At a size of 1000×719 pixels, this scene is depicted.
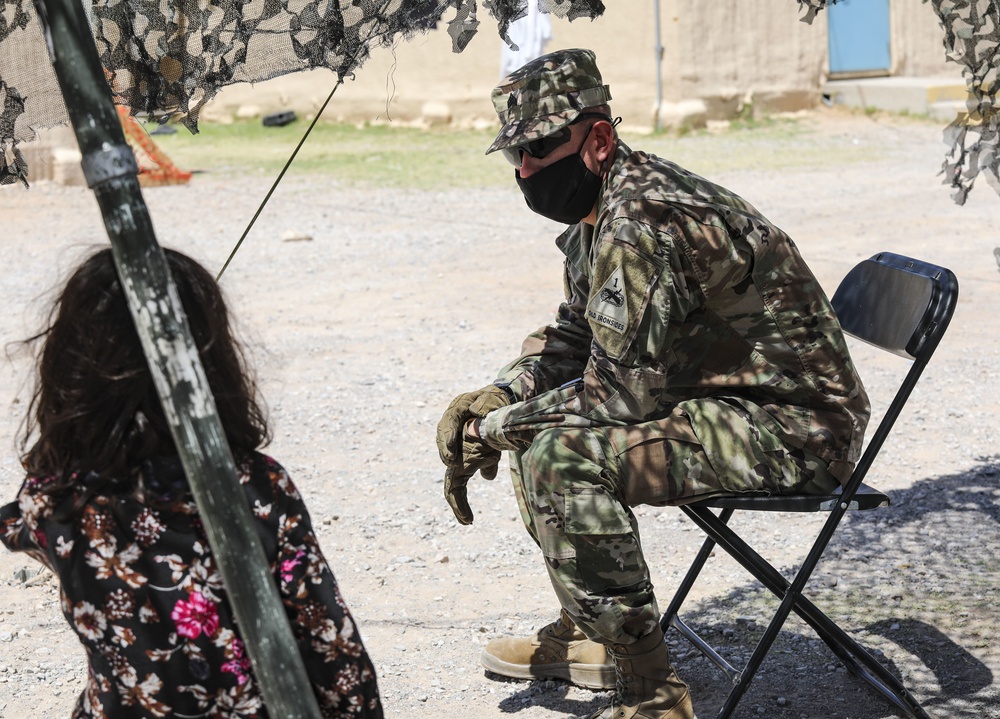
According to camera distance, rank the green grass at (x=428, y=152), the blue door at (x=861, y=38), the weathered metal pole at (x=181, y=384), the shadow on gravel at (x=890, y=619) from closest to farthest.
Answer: the weathered metal pole at (x=181, y=384) → the shadow on gravel at (x=890, y=619) → the green grass at (x=428, y=152) → the blue door at (x=861, y=38)

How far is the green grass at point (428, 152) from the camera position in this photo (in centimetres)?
1366

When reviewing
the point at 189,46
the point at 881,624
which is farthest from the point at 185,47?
the point at 881,624

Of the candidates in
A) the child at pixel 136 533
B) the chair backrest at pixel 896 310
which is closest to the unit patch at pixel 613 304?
the chair backrest at pixel 896 310

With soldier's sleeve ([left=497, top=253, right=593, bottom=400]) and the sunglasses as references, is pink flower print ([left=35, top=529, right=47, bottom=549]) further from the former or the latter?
soldier's sleeve ([left=497, top=253, right=593, bottom=400])

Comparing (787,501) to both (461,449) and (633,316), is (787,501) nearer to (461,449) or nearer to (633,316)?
(633,316)

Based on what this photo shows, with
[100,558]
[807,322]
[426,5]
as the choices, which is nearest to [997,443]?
[807,322]

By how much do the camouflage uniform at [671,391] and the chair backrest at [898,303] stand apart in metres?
0.18

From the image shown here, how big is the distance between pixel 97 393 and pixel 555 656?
74.9 inches

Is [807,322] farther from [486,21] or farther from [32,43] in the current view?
[486,21]

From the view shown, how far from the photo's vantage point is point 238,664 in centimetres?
177

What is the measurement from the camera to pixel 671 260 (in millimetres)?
2693

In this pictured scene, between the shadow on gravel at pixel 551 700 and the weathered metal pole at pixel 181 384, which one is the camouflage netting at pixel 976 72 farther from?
the weathered metal pole at pixel 181 384

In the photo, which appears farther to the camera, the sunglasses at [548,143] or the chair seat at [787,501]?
the sunglasses at [548,143]

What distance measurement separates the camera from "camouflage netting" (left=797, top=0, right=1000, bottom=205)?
139 inches
